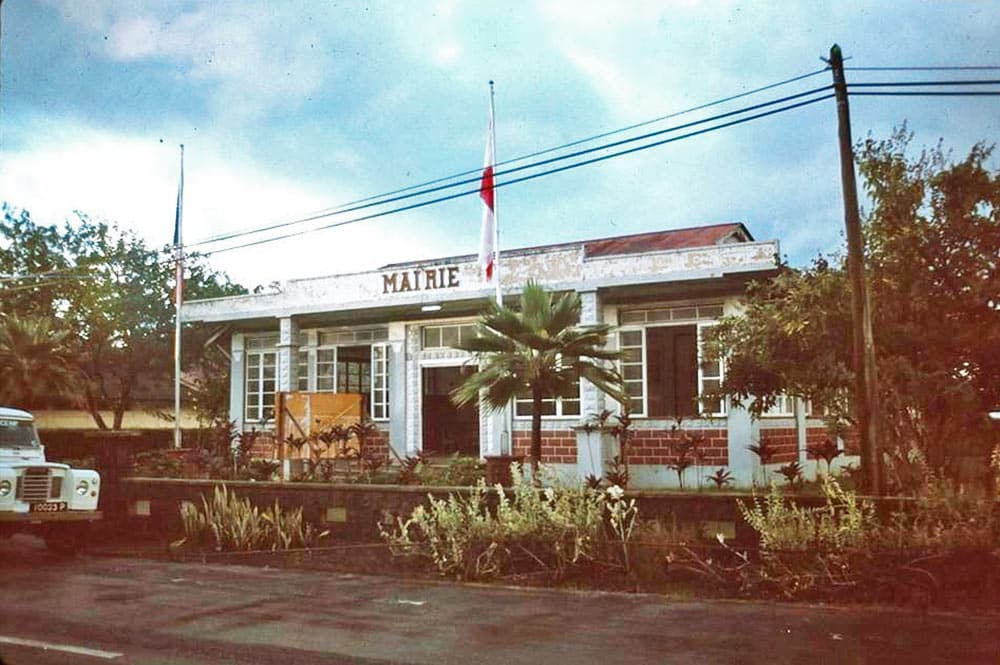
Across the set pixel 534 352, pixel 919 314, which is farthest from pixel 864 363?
pixel 534 352

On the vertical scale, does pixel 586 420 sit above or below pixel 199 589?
above

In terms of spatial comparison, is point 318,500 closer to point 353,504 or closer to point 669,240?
point 353,504

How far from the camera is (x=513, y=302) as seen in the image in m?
20.1

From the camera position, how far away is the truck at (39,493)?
12.0 metres

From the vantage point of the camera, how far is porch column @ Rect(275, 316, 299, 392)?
2250 cm

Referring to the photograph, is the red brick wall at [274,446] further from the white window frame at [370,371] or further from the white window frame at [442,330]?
the white window frame at [442,330]

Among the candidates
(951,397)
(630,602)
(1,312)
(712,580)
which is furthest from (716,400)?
(1,312)

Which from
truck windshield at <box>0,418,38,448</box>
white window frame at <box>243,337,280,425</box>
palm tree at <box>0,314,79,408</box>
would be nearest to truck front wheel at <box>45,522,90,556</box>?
truck windshield at <box>0,418,38,448</box>

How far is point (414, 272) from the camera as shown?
21234mm

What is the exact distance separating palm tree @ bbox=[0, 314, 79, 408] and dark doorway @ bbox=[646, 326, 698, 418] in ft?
51.4

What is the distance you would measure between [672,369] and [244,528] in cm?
945

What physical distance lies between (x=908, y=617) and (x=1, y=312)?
29.1 meters

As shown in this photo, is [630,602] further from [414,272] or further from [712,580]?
[414,272]

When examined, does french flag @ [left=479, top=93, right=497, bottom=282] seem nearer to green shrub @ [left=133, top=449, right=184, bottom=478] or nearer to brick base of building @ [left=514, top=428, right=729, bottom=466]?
brick base of building @ [left=514, top=428, right=729, bottom=466]
